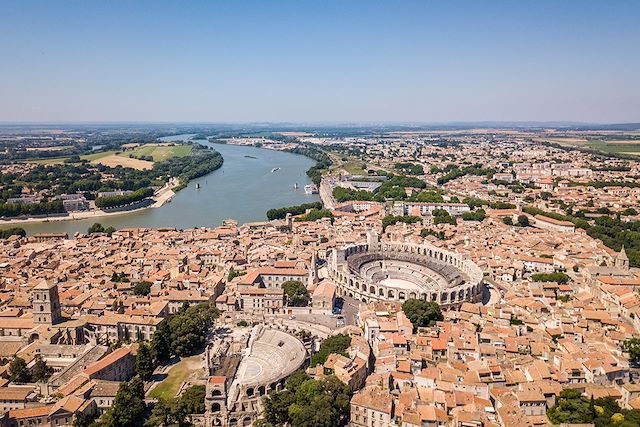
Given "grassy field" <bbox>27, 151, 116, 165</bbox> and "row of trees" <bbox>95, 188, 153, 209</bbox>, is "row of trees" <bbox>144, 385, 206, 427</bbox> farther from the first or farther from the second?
"grassy field" <bbox>27, 151, 116, 165</bbox>

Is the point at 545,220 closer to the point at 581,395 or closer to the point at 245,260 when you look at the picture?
the point at 245,260

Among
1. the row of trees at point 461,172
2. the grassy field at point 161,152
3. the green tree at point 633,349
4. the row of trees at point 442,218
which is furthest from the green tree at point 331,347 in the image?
the grassy field at point 161,152

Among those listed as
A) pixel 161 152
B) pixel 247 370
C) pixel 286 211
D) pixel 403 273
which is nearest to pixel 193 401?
pixel 247 370

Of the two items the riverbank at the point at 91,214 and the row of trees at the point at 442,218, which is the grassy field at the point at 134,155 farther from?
the row of trees at the point at 442,218

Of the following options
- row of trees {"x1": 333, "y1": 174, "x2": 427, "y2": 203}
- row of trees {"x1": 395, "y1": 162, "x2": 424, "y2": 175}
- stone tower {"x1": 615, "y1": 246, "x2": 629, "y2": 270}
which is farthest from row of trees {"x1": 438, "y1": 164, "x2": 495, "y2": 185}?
stone tower {"x1": 615, "y1": 246, "x2": 629, "y2": 270}

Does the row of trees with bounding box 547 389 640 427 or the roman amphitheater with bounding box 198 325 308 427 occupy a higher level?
the row of trees with bounding box 547 389 640 427

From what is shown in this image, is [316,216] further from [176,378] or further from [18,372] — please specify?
[18,372]
